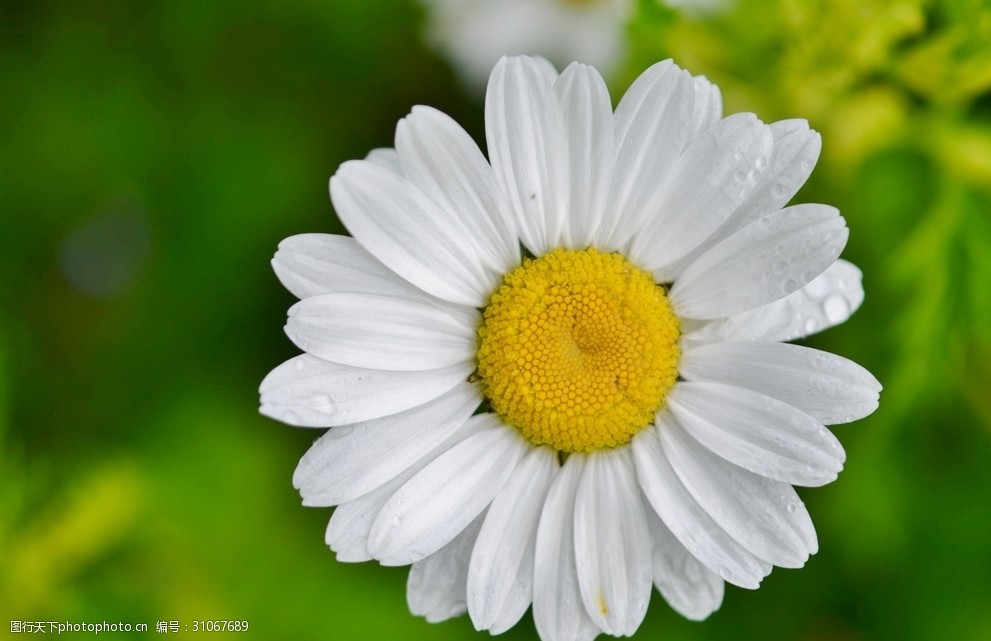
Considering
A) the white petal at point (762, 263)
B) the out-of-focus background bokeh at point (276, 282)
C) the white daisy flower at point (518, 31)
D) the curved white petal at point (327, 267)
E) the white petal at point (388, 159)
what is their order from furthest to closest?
the white daisy flower at point (518, 31), the out-of-focus background bokeh at point (276, 282), the white petal at point (388, 159), the curved white petal at point (327, 267), the white petal at point (762, 263)

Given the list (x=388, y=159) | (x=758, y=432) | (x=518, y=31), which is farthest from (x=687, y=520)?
(x=518, y=31)

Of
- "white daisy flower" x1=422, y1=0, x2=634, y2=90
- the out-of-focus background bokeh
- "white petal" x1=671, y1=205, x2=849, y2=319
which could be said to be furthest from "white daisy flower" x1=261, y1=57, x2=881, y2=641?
"white daisy flower" x1=422, y1=0, x2=634, y2=90

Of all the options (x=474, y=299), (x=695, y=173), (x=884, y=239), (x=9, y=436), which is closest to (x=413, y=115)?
(x=474, y=299)

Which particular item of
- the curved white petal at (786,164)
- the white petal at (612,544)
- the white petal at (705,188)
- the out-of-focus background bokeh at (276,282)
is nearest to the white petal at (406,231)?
the white petal at (705,188)

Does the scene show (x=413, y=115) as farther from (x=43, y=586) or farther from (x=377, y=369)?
(x=43, y=586)

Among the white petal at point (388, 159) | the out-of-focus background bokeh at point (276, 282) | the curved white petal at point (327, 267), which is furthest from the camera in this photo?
the out-of-focus background bokeh at point (276, 282)

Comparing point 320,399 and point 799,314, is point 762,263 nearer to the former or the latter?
point 799,314

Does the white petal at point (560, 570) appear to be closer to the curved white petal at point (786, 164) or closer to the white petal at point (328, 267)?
the white petal at point (328, 267)
